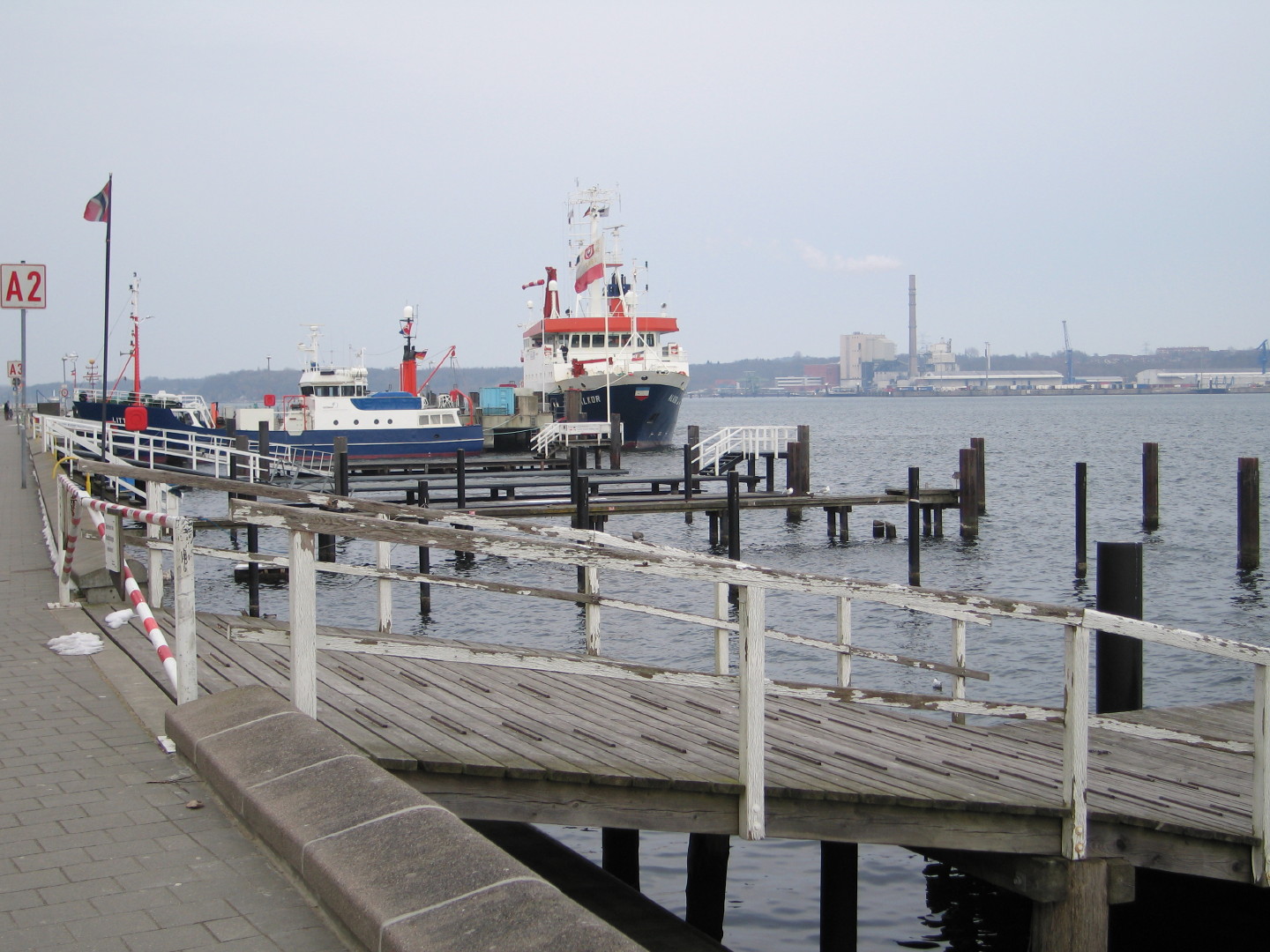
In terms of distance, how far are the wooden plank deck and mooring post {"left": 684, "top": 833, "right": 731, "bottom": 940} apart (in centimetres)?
101

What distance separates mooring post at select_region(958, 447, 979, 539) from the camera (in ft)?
92.5

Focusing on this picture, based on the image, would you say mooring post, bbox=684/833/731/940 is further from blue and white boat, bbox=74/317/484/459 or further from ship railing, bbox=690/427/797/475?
blue and white boat, bbox=74/317/484/459

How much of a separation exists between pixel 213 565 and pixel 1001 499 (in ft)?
86.8

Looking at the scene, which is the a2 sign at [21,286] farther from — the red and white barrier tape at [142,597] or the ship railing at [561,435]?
the ship railing at [561,435]

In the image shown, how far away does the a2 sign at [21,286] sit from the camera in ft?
62.6

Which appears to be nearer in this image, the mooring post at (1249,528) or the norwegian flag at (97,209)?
the norwegian flag at (97,209)

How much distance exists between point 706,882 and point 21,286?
16.8 meters

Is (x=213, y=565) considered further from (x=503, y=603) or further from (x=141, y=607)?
(x=141, y=607)

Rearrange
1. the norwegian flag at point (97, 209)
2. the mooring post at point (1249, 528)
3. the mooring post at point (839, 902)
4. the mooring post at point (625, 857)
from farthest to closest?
the mooring post at point (1249, 528) → the norwegian flag at point (97, 209) → the mooring post at point (625, 857) → the mooring post at point (839, 902)

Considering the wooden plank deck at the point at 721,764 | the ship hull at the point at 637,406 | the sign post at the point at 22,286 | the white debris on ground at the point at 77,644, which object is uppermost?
the sign post at the point at 22,286

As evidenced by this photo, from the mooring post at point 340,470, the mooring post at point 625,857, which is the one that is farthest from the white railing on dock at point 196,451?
the mooring post at point 625,857

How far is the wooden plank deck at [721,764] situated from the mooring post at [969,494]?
21.4 metres

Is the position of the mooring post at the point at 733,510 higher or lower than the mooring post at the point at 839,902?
higher

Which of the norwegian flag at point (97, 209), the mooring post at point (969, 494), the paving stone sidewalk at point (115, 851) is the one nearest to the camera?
the paving stone sidewalk at point (115, 851)
